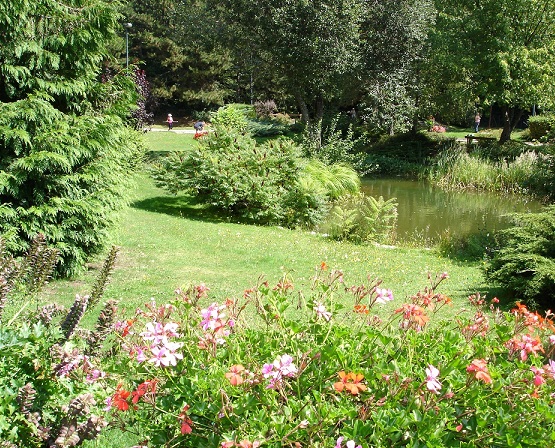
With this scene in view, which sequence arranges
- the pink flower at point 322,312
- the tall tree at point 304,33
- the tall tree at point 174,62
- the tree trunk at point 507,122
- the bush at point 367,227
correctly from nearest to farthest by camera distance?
the pink flower at point 322,312 < the bush at point 367,227 < the tall tree at point 304,33 < the tree trunk at point 507,122 < the tall tree at point 174,62

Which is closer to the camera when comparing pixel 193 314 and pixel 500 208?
pixel 193 314

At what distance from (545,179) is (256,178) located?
5791mm

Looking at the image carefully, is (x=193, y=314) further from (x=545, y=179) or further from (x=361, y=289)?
(x=545, y=179)

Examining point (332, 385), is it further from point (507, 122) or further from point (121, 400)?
point (507, 122)

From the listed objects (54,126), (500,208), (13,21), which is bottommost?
(500,208)

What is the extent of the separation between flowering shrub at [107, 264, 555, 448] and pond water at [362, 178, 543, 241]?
32.5ft

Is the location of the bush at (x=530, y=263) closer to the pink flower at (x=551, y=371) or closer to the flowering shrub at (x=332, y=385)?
the flowering shrub at (x=332, y=385)

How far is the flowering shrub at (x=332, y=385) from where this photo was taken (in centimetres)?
202

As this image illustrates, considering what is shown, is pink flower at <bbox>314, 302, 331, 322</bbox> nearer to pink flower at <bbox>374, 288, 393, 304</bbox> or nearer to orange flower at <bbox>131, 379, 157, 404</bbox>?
pink flower at <bbox>374, 288, 393, 304</bbox>

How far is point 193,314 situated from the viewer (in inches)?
108

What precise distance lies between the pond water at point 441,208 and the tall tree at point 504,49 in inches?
178

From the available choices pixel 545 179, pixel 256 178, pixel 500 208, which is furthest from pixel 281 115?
pixel 545 179

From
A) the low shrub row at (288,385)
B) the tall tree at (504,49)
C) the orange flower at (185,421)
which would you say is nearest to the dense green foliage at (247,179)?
the low shrub row at (288,385)

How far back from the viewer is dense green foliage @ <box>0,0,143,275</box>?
6.51 metres
